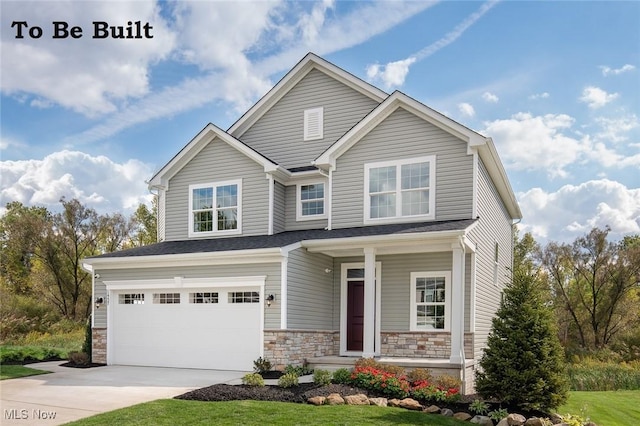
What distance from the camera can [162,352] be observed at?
15469mm

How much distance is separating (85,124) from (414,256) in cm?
1216

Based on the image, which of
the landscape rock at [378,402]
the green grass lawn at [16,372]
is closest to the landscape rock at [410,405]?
the landscape rock at [378,402]

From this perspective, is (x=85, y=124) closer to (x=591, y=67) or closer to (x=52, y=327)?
(x=52, y=327)

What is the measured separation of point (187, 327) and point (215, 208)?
4.04m

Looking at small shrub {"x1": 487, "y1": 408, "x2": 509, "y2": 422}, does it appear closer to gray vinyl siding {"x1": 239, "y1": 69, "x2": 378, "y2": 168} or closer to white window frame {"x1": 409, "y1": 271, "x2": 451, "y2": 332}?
white window frame {"x1": 409, "y1": 271, "x2": 451, "y2": 332}

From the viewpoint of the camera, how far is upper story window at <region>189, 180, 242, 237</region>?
685 inches

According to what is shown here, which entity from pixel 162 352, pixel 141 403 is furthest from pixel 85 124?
pixel 141 403

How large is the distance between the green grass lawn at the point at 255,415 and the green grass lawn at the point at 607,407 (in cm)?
422

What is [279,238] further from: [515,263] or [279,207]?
[515,263]

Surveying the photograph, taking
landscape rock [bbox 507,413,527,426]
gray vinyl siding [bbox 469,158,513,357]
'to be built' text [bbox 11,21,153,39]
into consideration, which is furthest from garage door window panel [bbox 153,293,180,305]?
landscape rock [bbox 507,413,527,426]

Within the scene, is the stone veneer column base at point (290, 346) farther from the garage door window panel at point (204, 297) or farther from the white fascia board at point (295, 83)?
the white fascia board at point (295, 83)

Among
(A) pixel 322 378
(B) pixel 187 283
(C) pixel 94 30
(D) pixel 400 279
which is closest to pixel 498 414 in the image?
(A) pixel 322 378

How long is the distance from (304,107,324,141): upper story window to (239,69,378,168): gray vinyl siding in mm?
124

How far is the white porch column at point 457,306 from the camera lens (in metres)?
12.7
